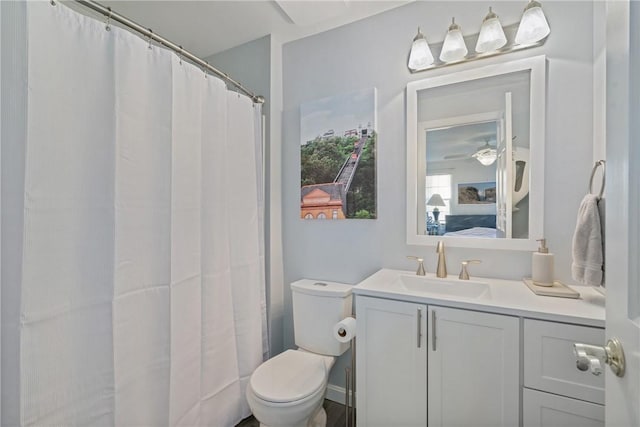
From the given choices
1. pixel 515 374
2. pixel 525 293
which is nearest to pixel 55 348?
pixel 515 374

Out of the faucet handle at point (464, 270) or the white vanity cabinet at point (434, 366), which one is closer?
the white vanity cabinet at point (434, 366)

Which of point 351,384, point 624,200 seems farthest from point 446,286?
point 624,200

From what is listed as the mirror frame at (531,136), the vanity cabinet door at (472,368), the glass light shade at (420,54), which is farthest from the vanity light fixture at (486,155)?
the vanity cabinet door at (472,368)

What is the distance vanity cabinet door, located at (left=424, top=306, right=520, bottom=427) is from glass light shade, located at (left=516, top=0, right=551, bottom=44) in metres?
1.28

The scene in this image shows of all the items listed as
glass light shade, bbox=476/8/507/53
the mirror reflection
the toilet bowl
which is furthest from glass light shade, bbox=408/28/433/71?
the toilet bowl

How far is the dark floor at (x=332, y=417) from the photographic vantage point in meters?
1.69

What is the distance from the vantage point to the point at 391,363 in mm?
1310

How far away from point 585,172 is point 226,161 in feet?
5.80

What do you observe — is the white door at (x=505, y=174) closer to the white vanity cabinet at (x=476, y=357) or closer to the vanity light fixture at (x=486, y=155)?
the vanity light fixture at (x=486, y=155)

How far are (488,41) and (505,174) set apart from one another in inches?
26.0

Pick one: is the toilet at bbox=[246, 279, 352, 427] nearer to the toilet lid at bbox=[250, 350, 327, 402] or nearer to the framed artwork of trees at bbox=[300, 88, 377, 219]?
the toilet lid at bbox=[250, 350, 327, 402]

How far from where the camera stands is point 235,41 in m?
2.07

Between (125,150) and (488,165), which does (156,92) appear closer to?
(125,150)

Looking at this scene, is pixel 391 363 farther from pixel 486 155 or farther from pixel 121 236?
pixel 121 236
